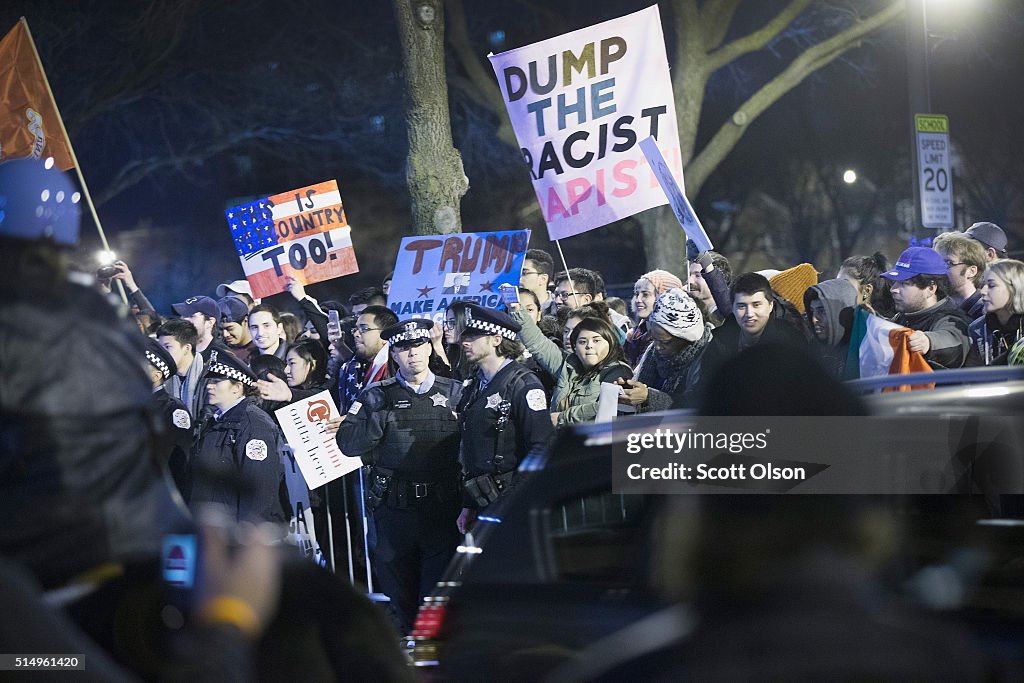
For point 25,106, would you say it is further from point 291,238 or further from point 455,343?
point 455,343

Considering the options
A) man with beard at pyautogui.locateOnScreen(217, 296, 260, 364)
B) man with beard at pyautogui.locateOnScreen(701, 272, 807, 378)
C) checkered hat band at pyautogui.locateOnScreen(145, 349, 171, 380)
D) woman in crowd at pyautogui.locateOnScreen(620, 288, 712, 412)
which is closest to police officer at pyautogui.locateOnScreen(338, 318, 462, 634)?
woman in crowd at pyautogui.locateOnScreen(620, 288, 712, 412)

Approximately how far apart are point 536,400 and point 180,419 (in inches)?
89.1

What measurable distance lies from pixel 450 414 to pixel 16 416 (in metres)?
5.60

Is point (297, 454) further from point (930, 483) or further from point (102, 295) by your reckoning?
point (102, 295)

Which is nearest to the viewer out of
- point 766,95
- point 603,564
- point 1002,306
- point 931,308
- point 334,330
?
point 603,564

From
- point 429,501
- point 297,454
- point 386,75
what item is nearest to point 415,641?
point 429,501

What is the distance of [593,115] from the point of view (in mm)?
9156

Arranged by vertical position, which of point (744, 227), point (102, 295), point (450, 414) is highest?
point (744, 227)

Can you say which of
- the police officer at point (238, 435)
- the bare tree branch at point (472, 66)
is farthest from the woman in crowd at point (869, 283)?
the bare tree branch at point (472, 66)

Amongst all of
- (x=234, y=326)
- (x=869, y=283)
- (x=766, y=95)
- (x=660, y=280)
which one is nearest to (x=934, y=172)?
(x=660, y=280)

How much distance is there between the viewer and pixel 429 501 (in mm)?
7309

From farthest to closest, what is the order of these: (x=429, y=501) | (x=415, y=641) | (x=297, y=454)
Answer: (x=297, y=454), (x=429, y=501), (x=415, y=641)

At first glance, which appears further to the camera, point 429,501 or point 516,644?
point 429,501

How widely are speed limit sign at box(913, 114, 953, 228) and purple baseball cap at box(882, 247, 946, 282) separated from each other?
522 centimetres
